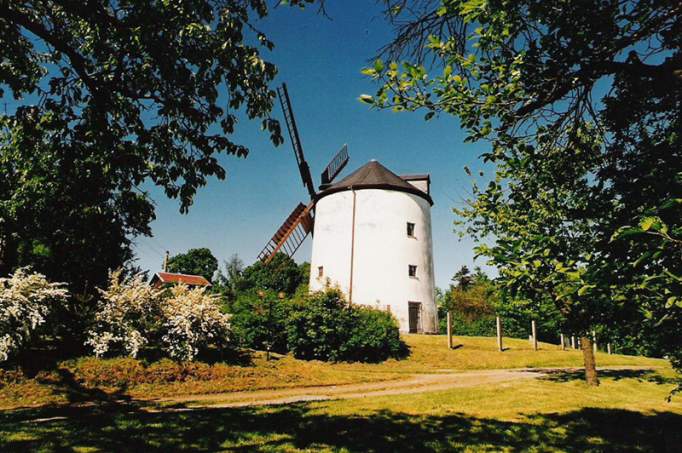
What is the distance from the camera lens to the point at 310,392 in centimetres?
1189

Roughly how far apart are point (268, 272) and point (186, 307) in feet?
110

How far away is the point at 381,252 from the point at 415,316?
4980mm

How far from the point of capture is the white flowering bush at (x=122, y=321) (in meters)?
12.2

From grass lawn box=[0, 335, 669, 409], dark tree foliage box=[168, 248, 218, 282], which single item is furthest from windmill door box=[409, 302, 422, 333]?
dark tree foliage box=[168, 248, 218, 282]

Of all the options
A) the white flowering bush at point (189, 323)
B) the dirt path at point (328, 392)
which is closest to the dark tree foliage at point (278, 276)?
the white flowering bush at point (189, 323)

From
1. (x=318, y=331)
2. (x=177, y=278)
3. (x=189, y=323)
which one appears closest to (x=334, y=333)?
(x=318, y=331)

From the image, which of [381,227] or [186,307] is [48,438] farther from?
[381,227]

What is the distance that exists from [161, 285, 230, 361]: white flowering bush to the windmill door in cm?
1518

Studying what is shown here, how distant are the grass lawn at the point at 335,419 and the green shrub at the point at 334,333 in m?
4.30

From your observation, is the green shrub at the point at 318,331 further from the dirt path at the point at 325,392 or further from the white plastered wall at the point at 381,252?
the white plastered wall at the point at 381,252

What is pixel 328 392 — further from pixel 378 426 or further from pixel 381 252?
pixel 381 252

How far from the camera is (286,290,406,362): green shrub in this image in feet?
59.1

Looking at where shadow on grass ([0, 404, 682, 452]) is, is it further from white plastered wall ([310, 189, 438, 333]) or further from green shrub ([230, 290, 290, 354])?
white plastered wall ([310, 189, 438, 333])

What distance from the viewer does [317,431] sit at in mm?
6637
